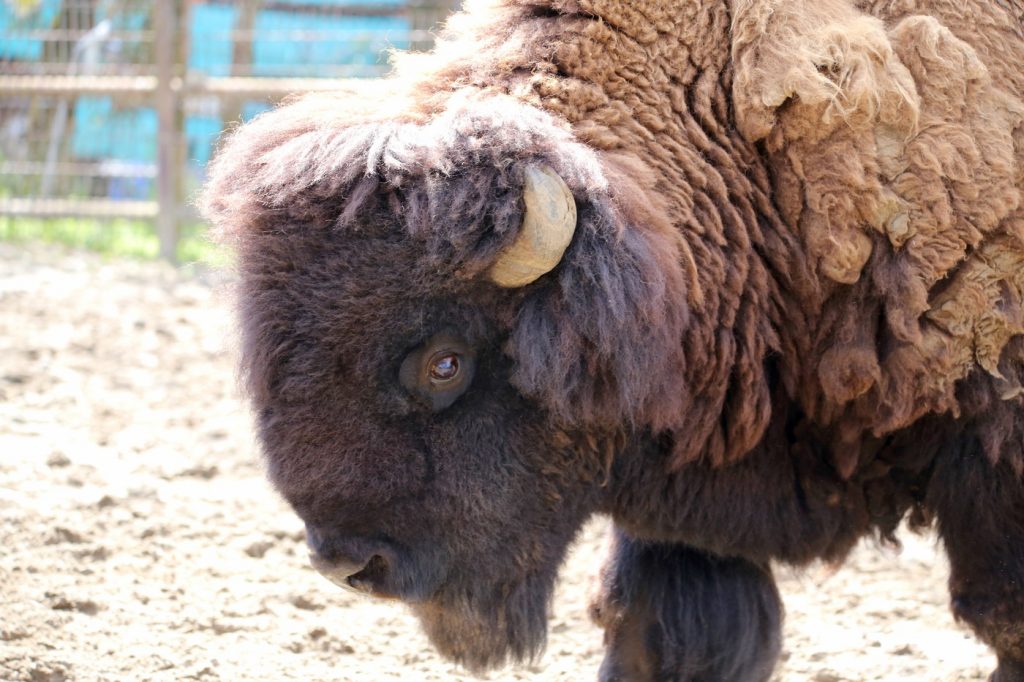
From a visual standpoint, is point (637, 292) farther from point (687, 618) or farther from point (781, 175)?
point (687, 618)

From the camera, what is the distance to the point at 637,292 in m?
3.04

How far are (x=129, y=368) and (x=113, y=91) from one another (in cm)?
552

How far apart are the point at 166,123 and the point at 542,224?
9992 mm

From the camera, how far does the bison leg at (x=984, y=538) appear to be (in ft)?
11.2

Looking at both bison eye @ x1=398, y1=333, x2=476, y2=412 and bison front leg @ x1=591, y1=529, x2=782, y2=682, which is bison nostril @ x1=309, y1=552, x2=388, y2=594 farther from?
bison front leg @ x1=591, y1=529, x2=782, y2=682

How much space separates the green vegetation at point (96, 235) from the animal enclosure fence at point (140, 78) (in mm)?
153

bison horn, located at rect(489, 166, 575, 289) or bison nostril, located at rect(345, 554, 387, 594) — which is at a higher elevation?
bison horn, located at rect(489, 166, 575, 289)

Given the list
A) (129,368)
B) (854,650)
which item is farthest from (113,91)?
(854,650)

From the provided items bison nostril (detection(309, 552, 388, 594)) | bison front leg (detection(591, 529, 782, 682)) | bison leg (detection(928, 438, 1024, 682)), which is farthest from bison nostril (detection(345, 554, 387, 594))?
bison leg (detection(928, 438, 1024, 682))

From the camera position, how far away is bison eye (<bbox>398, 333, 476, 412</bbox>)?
3201mm

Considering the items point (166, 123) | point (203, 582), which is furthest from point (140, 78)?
point (203, 582)

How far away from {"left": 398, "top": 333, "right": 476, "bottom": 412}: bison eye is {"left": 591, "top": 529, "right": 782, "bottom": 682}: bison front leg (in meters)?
1.19

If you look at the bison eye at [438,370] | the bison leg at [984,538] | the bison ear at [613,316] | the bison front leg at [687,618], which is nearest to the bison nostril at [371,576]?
the bison eye at [438,370]

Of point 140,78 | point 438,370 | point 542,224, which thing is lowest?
point 140,78
